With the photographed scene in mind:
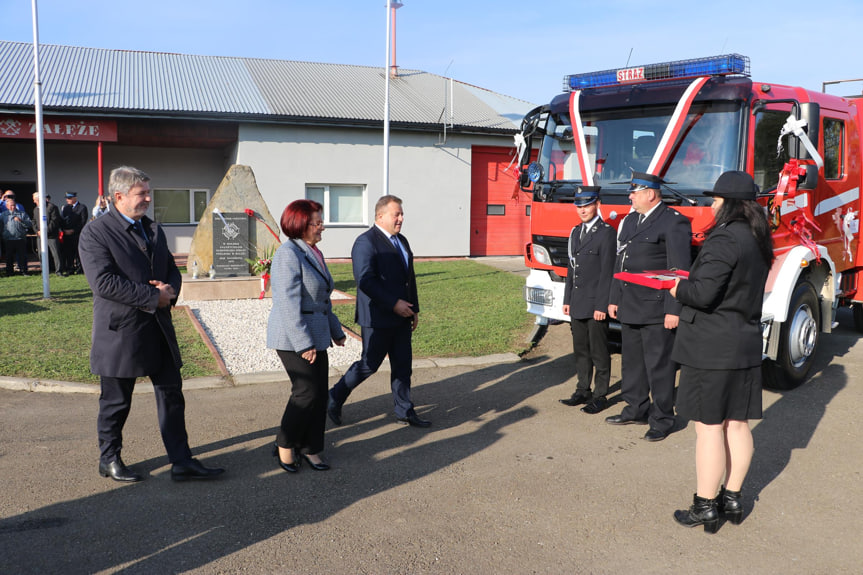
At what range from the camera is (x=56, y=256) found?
14.9 m

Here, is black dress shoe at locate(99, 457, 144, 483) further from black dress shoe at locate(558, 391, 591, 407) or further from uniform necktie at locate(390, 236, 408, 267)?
black dress shoe at locate(558, 391, 591, 407)

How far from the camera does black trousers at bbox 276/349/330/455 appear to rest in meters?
4.57

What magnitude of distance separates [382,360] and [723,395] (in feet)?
9.01

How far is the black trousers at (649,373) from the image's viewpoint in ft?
18.0

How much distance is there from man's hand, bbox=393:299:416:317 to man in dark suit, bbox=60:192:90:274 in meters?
12.4

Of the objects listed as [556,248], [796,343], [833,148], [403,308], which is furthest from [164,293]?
[833,148]

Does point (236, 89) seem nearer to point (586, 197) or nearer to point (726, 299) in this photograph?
A: point (586, 197)

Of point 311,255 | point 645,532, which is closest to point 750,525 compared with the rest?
point 645,532

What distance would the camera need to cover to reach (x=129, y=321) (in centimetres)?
438

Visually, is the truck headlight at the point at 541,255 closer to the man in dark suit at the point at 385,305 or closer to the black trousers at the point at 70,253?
the man in dark suit at the point at 385,305

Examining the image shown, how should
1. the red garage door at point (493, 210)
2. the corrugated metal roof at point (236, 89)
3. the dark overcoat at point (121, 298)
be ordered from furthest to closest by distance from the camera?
the red garage door at point (493, 210), the corrugated metal roof at point (236, 89), the dark overcoat at point (121, 298)

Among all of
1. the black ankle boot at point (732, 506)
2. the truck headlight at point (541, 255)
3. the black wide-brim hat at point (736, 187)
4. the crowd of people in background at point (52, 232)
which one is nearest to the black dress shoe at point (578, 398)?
the truck headlight at point (541, 255)

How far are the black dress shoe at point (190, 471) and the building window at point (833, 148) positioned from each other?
20.8 ft

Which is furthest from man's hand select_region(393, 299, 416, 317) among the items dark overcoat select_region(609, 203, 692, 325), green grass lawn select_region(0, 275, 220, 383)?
green grass lawn select_region(0, 275, 220, 383)
